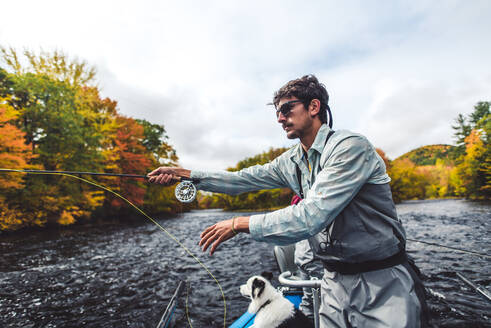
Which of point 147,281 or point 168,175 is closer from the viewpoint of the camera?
point 168,175

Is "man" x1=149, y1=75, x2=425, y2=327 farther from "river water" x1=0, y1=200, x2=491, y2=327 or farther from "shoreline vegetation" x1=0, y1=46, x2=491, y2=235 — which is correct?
"shoreline vegetation" x1=0, y1=46, x2=491, y2=235

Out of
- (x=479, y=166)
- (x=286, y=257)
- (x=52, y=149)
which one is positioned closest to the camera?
(x=286, y=257)

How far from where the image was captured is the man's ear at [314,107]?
7.15 ft

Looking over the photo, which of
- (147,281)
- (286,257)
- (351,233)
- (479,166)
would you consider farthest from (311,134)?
(479,166)

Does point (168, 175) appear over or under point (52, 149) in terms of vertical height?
under

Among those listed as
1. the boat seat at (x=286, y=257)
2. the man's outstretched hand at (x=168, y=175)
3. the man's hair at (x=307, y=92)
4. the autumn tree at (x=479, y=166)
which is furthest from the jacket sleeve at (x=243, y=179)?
the autumn tree at (x=479, y=166)

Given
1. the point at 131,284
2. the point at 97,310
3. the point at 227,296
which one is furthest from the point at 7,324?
the point at 227,296

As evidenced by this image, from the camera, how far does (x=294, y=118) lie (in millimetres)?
2207

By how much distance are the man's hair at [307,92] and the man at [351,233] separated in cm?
36

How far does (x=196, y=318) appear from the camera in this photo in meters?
5.48

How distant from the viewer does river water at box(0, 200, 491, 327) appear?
18.0 ft

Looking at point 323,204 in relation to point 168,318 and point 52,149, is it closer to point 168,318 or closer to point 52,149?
point 168,318

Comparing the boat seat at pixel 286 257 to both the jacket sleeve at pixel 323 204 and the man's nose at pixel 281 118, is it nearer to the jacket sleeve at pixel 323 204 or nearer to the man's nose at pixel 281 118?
the man's nose at pixel 281 118

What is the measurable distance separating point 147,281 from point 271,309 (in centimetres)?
656
